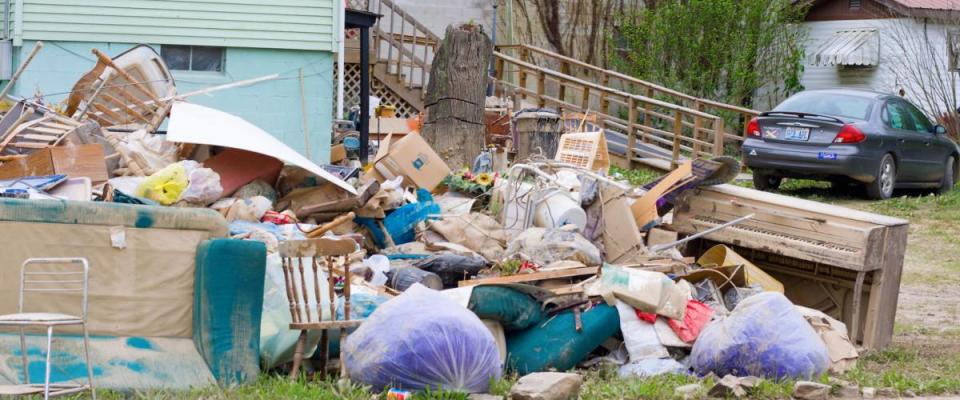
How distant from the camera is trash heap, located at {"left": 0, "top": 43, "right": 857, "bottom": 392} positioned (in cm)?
687

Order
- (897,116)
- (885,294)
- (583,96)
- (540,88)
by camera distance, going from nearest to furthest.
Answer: (885,294)
(897,116)
(540,88)
(583,96)

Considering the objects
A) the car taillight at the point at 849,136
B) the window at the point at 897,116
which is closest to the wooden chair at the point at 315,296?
the car taillight at the point at 849,136

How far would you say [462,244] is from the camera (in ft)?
30.8

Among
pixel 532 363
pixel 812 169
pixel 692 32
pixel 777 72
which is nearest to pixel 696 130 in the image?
pixel 812 169

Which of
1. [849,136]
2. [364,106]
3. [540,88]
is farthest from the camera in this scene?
[540,88]

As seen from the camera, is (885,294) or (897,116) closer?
(885,294)

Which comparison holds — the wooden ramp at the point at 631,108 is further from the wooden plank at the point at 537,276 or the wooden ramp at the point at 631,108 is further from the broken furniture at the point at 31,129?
the wooden plank at the point at 537,276

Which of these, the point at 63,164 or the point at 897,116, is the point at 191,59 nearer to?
the point at 63,164

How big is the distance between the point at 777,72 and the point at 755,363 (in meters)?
17.9

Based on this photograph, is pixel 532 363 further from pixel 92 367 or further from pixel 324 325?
pixel 92 367

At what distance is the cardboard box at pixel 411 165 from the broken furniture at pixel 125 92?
1.94 m

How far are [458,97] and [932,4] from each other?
15081 millimetres

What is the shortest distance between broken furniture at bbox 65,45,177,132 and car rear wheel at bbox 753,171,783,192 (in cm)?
727

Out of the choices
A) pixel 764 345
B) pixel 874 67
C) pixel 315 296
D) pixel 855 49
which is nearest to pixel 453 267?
pixel 315 296
